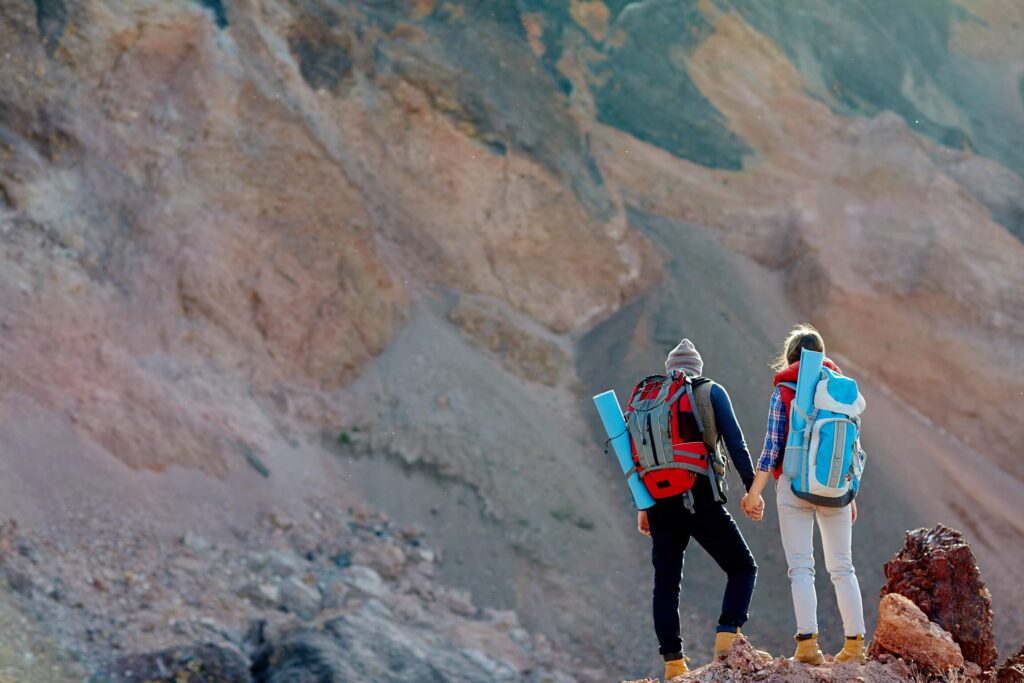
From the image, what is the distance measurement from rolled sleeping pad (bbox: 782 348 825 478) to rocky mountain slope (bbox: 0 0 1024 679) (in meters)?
5.26

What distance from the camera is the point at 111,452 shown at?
10.2 meters

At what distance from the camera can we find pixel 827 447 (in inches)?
194

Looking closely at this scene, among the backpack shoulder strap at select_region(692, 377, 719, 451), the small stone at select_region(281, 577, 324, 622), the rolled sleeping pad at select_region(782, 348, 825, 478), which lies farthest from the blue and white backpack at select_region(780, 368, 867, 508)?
the small stone at select_region(281, 577, 324, 622)

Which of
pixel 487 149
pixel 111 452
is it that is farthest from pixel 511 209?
pixel 111 452

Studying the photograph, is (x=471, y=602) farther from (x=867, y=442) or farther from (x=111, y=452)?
(x=867, y=442)

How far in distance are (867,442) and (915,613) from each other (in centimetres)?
936

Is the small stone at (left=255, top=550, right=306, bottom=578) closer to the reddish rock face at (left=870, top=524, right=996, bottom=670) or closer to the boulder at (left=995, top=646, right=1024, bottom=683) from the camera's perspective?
the reddish rock face at (left=870, top=524, right=996, bottom=670)

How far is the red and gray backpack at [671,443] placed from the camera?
4.97 m

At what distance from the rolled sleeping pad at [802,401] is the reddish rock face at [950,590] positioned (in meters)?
1.09

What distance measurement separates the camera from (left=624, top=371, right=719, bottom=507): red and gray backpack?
16.3 ft

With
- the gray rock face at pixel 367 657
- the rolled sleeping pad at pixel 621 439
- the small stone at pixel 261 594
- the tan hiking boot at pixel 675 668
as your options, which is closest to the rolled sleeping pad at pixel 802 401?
the rolled sleeping pad at pixel 621 439

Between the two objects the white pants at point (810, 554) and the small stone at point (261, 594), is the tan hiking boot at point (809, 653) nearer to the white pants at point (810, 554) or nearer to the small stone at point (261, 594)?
the white pants at point (810, 554)

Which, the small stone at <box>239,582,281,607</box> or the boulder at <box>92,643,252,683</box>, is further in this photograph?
the small stone at <box>239,582,281,607</box>

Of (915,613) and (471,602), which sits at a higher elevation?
(915,613)
